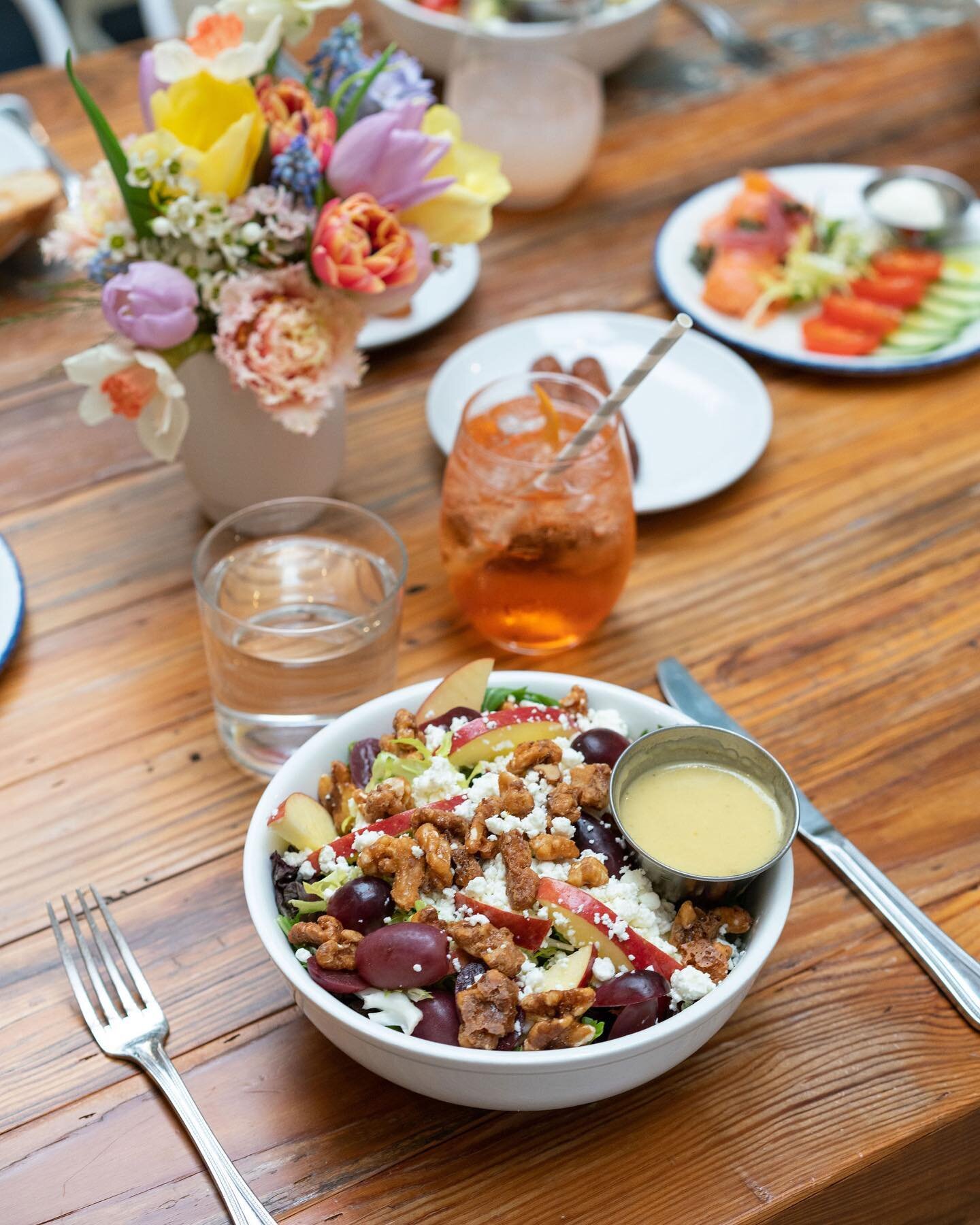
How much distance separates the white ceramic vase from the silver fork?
1.55 feet

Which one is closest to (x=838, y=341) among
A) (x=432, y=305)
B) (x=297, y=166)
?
(x=432, y=305)

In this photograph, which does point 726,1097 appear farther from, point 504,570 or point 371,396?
point 371,396

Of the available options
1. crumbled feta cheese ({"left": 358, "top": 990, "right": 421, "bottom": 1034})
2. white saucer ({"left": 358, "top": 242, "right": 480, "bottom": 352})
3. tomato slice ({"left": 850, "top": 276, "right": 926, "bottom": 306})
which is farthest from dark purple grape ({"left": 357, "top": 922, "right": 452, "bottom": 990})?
tomato slice ({"left": 850, "top": 276, "right": 926, "bottom": 306})

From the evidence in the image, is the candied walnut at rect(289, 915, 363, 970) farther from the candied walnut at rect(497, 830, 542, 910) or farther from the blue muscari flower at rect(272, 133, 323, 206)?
the blue muscari flower at rect(272, 133, 323, 206)

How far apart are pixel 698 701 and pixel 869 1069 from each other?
38 centimetres

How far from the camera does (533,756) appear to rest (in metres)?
0.97

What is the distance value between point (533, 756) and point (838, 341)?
92 cm

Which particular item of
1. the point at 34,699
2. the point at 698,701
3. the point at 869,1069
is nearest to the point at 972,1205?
the point at 869,1069

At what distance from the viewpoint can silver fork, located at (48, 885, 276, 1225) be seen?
0.84 meters

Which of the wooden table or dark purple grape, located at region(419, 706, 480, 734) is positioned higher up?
dark purple grape, located at region(419, 706, 480, 734)

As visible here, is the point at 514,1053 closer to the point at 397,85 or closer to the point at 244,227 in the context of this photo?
the point at 244,227

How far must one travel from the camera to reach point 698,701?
1207 mm

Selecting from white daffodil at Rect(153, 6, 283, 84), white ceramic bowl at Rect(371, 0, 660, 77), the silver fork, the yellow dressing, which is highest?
white daffodil at Rect(153, 6, 283, 84)

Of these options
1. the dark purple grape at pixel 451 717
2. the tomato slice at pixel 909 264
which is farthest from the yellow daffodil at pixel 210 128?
the tomato slice at pixel 909 264
